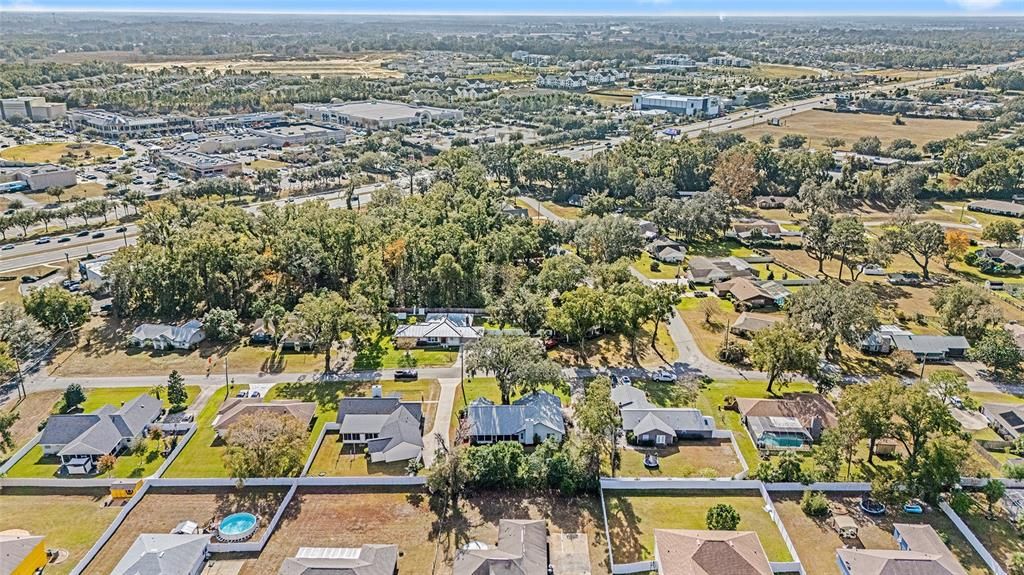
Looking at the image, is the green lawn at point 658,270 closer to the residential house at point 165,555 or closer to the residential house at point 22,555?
the residential house at point 165,555

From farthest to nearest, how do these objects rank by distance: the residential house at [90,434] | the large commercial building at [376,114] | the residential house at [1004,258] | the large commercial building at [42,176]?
the large commercial building at [376,114] < the large commercial building at [42,176] < the residential house at [1004,258] < the residential house at [90,434]

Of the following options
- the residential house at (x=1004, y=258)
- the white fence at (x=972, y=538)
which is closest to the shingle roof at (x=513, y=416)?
the white fence at (x=972, y=538)

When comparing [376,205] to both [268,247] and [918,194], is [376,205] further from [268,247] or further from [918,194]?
[918,194]

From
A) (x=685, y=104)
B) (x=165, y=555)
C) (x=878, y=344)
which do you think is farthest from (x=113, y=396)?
(x=685, y=104)

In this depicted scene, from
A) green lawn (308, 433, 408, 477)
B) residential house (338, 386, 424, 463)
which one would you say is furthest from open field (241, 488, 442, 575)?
residential house (338, 386, 424, 463)

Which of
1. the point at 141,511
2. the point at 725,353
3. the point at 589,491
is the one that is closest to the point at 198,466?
the point at 141,511

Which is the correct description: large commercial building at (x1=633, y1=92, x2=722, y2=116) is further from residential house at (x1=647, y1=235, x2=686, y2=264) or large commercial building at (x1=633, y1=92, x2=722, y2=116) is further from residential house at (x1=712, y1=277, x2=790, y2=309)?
residential house at (x1=712, y1=277, x2=790, y2=309)
